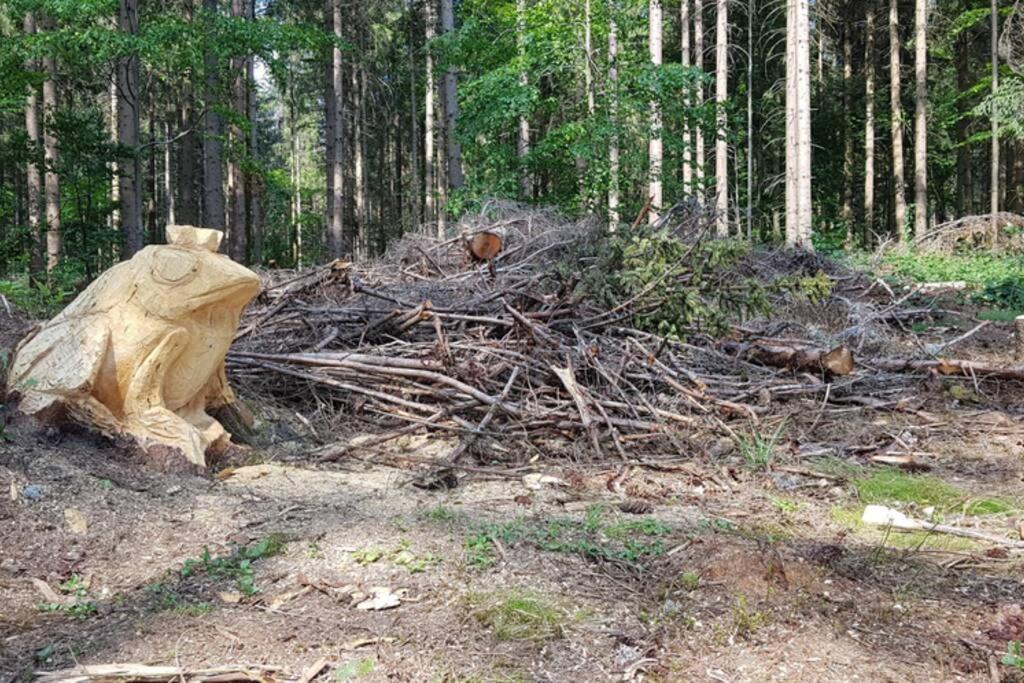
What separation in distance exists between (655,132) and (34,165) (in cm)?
1219

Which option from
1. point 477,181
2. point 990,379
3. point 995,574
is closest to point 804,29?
point 477,181

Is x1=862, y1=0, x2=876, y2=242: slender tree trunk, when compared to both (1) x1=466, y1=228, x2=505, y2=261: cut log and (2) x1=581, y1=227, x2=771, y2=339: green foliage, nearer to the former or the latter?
(1) x1=466, y1=228, x2=505, y2=261: cut log

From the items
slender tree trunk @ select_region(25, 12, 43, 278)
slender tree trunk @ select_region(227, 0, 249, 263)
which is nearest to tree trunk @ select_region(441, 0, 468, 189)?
slender tree trunk @ select_region(227, 0, 249, 263)

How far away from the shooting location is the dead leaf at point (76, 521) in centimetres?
362

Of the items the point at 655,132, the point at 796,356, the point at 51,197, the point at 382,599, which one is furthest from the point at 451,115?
the point at 382,599

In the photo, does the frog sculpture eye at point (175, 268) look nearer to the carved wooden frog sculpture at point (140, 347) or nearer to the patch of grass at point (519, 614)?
the carved wooden frog sculpture at point (140, 347)

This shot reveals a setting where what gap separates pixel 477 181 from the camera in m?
14.8

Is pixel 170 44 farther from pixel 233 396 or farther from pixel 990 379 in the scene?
pixel 990 379

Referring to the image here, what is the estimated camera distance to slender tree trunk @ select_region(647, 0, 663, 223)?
13.9 m

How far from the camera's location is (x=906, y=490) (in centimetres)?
488

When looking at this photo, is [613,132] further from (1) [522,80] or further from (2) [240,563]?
(2) [240,563]

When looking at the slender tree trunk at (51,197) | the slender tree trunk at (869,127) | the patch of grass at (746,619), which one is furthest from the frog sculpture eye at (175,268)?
the slender tree trunk at (869,127)

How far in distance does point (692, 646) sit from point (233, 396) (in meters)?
3.96

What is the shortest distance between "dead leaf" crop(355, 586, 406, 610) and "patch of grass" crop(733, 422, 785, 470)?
122 inches
